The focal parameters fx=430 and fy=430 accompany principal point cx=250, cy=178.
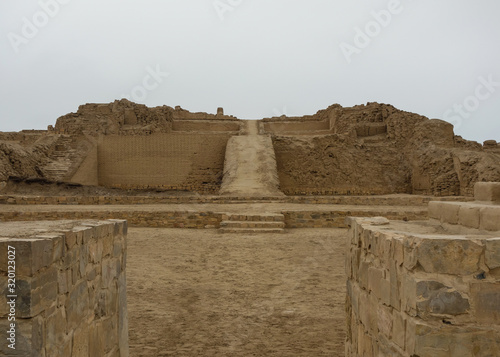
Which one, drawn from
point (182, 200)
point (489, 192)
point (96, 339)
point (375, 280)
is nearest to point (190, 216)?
point (182, 200)

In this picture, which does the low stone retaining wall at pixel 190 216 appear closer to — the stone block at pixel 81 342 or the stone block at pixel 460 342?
the stone block at pixel 81 342

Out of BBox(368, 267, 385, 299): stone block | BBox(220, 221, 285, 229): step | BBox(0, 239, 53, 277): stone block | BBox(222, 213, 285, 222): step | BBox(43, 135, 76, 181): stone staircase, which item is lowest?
BBox(220, 221, 285, 229): step

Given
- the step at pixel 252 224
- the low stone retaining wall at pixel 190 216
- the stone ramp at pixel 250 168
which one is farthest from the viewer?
the stone ramp at pixel 250 168

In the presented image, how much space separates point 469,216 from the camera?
299 centimetres

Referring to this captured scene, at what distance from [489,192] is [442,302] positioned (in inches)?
81.3

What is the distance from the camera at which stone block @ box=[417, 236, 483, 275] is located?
6.63ft

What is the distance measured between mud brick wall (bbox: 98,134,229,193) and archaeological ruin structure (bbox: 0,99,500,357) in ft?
0.15

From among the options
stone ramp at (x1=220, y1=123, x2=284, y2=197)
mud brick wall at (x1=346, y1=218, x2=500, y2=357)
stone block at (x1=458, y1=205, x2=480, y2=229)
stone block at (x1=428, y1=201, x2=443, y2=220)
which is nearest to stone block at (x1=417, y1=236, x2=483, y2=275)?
mud brick wall at (x1=346, y1=218, x2=500, y2=357)

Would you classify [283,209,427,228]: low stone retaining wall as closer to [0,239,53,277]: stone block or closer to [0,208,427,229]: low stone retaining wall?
[0,208,427,229]: low stone retaining wall

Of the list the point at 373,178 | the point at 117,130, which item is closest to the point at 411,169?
the point at 373,178

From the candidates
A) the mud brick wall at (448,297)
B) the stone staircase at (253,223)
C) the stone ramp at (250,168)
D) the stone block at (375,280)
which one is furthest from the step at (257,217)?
the mud brick wall at (448,297)

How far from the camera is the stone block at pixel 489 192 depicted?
11.8 feet

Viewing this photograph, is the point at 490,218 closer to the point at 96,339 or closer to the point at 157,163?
the point at 96,339

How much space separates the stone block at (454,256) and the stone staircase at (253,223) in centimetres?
693
